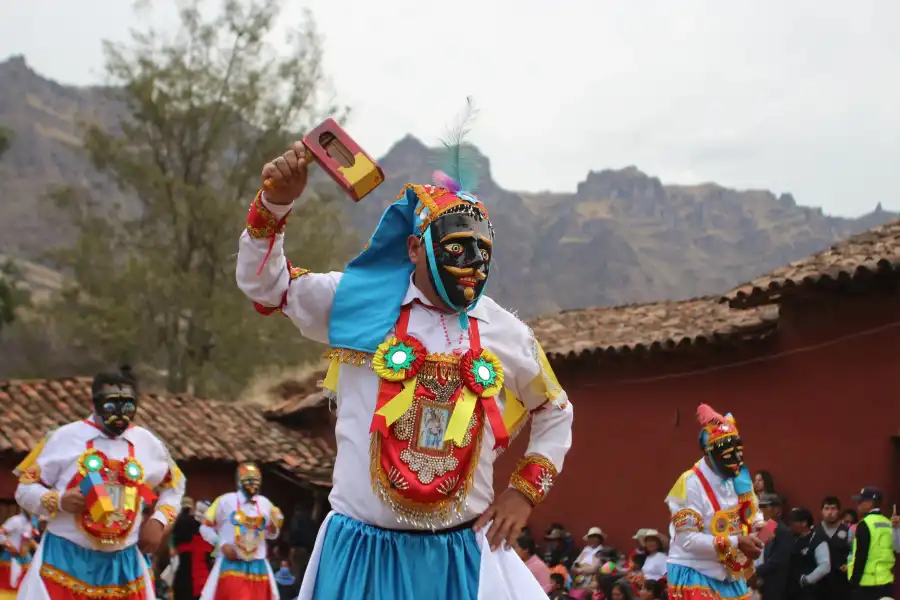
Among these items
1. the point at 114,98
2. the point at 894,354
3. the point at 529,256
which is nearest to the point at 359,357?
the point at 894,354

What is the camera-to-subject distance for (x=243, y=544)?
43.9 feet

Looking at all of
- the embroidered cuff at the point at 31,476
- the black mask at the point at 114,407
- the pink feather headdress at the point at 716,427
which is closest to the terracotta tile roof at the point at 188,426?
the embroidered cuff at the point at 31,476

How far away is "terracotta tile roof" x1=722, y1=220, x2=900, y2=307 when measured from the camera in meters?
13.5

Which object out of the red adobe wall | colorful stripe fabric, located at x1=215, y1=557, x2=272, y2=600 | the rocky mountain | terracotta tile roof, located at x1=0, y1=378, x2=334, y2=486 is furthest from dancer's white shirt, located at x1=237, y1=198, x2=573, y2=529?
the rocky mountain

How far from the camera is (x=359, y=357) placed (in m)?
4.48

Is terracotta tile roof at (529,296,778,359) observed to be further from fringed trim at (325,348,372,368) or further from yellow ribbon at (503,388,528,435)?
fringed trim at (325,348,372,368)

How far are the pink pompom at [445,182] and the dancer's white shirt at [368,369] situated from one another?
1.47 feet

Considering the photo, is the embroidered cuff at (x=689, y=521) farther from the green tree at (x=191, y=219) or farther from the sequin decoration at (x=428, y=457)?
the green tree at (x=191, y=219)

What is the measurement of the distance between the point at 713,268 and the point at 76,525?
88091 millimetres

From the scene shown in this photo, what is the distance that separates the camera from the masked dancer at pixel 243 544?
43.5 ft

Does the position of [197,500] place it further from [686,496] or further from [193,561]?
[686,496]

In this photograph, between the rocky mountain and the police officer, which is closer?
the police officer

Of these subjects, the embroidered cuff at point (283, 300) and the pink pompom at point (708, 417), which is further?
the pink pompom at point (708, 417)

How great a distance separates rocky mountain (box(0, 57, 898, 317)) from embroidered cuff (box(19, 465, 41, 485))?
225ft
